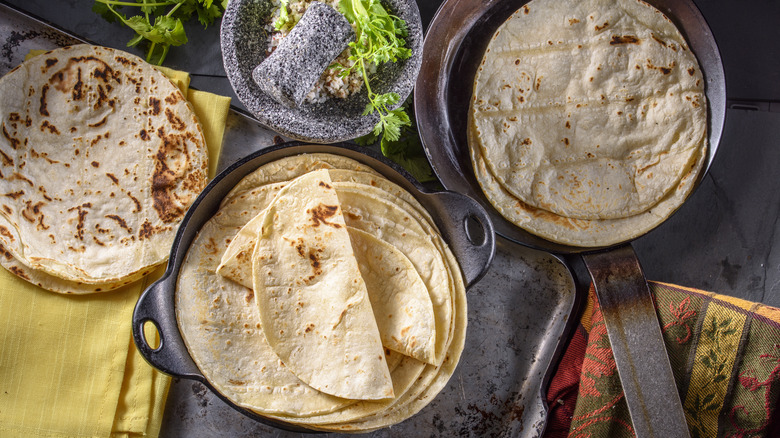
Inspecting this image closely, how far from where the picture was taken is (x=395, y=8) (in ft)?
6.06

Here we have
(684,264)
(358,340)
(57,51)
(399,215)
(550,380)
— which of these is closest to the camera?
(358,340)

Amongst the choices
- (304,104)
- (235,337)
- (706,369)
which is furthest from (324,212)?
(706,369)

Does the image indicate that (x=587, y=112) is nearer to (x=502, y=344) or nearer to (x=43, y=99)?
(x=502, y=344)

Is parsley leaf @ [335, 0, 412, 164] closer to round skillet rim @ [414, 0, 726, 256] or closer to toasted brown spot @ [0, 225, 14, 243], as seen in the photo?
round skillet rim @ [414, 0, 726, 256]

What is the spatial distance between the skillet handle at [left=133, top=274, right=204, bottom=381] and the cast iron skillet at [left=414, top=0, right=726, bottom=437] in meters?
0.99

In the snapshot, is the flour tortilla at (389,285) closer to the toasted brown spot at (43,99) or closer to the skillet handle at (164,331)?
the skillet handle at (164,331)

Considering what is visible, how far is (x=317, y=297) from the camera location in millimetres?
1707

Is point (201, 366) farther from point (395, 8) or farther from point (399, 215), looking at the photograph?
point (395, 8)

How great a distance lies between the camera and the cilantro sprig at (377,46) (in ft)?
5.65

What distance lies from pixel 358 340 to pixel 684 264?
1.44m

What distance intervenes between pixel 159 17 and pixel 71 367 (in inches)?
49.6

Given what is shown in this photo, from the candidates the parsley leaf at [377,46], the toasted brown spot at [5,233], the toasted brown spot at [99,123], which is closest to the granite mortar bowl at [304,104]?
the parsley leaf at [377,46]

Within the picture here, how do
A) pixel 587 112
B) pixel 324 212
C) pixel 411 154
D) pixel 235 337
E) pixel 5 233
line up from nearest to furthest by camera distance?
pixel 324 212 < pixel 235 337 < pixel 5 233 < pixel 587 112 < pixel 411 154

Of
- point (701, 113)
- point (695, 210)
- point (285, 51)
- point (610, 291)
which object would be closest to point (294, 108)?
point (285, 51)
